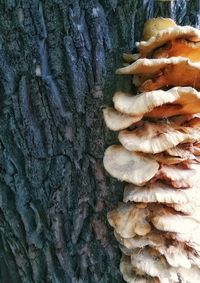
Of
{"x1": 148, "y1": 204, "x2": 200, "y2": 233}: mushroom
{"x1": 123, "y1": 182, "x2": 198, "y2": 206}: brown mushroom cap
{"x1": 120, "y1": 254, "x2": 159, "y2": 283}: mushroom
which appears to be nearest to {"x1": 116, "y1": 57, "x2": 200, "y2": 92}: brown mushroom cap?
{"x1": 123, "y1": 182, "x2": 198, "y2": 206}: brown mushroom cap

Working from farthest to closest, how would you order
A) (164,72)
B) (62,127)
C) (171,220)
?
(62,127)
(171,220)
(164,72)

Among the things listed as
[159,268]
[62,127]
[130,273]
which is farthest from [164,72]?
[130,273]

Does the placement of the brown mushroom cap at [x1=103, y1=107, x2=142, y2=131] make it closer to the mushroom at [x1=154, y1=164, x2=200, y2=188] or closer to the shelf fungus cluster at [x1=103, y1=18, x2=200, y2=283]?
the shelf fungus cluster at [x1=103, y1=18, x2=200, y2=283]

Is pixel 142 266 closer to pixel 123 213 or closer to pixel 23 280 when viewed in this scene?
Answer: pixel 123 213

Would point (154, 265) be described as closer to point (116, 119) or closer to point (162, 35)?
point (116, 119)

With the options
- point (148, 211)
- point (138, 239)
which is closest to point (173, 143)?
point (148, 211)

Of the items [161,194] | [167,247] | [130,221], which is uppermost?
[161,194]
